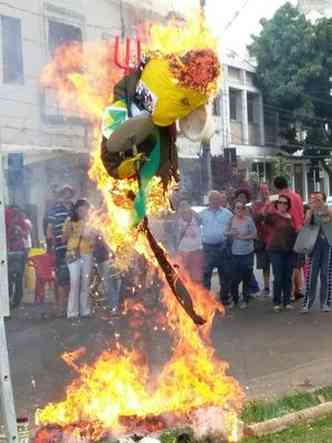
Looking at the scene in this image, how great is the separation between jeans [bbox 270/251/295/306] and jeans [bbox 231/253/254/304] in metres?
0.31

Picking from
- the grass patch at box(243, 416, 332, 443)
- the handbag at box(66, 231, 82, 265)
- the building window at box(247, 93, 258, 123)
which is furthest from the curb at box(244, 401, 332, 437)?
the building window at box(247, 93, 258, 123)

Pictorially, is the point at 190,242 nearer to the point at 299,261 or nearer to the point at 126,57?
the point at 299,261

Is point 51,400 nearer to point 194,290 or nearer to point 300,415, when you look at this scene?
point 194,290

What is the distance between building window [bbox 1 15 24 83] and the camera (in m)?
4.84

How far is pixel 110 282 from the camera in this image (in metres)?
7.40

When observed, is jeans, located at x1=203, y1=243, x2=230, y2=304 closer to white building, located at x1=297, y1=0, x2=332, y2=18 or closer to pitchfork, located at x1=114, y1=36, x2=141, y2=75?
pitchfork, located at x1=114, y1=36, x2=141, y2=75

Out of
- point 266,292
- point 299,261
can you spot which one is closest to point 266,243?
point 299,261

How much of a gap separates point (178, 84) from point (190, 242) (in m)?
Answer: 5.71

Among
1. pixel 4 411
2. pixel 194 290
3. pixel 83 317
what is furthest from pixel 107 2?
pixel 83 317

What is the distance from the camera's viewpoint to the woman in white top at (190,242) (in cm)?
890

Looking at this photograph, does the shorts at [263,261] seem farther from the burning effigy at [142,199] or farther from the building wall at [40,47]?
the building wall at [40,47]

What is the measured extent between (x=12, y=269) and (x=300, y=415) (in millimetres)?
2644

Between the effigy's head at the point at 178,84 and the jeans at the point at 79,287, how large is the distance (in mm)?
3461

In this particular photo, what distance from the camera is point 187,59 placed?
13.8ft
